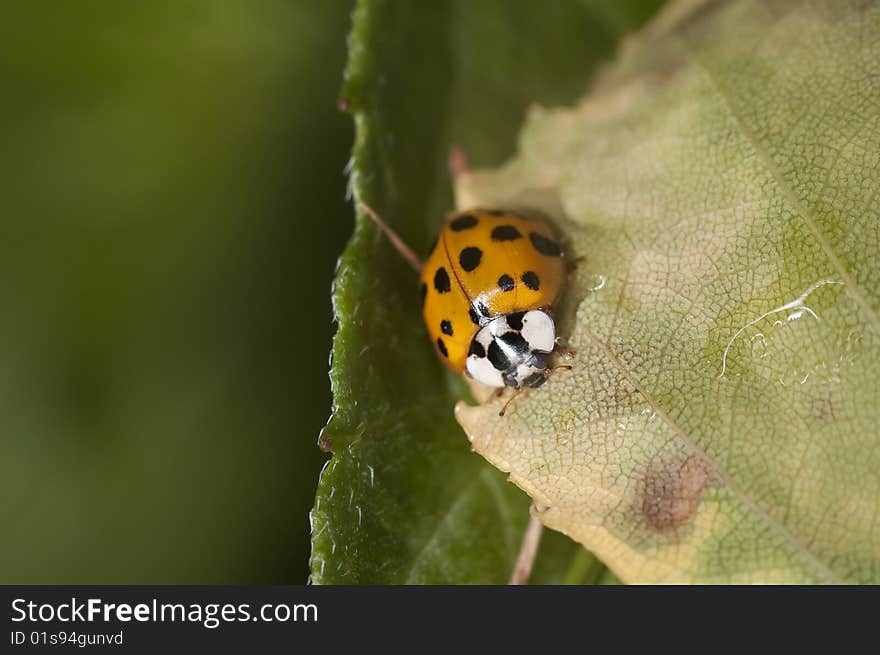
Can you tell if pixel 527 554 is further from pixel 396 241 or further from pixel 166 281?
pixel 166 281

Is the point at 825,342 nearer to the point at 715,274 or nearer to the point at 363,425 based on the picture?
the point at 715,274

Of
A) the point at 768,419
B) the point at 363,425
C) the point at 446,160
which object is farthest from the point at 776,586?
the point at 446,160

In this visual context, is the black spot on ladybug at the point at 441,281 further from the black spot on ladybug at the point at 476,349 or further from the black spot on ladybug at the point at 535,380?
the black spot on ladybug at the point at 535,380

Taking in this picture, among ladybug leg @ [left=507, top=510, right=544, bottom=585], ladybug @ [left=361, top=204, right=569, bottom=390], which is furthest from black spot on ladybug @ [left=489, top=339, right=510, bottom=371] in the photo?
ladybug leg @ [left=507, top=510, right=544, bottom=585]

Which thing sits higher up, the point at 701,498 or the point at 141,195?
the point at 701,498

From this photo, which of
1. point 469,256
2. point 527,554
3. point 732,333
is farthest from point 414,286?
point 732,333

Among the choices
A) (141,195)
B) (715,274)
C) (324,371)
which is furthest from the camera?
(141,195)

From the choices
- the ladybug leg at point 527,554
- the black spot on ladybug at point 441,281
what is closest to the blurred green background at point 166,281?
the black spot on ladybug at point 441,281
